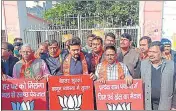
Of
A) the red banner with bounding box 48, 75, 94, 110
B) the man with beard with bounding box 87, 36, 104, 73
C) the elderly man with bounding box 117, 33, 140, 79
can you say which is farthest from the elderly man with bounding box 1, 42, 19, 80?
the elderly man with bounding box 117, 33, 140, 79

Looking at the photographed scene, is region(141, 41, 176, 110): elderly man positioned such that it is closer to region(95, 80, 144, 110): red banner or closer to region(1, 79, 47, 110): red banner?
region(95, 80, 144, 110): red banner

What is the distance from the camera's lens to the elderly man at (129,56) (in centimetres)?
412

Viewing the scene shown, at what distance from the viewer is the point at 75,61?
4.02 m

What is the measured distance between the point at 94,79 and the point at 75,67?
0.34 meters

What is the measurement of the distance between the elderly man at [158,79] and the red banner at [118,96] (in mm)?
201

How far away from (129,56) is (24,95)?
5.42 feet

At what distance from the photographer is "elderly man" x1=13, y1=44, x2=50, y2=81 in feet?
12.9

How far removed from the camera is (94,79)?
385 cm

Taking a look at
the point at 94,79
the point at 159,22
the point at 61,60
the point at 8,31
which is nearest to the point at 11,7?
the point at 8,31

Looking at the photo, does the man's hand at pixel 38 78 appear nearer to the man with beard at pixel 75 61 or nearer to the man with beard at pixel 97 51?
the man with beard at pixel 75 61

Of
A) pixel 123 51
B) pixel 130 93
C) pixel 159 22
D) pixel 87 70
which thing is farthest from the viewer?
pixel 159 22

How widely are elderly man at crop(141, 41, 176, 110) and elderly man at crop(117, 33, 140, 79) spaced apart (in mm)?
396

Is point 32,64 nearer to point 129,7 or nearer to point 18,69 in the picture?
point 18,69

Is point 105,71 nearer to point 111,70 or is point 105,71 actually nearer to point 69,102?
point 111,70
